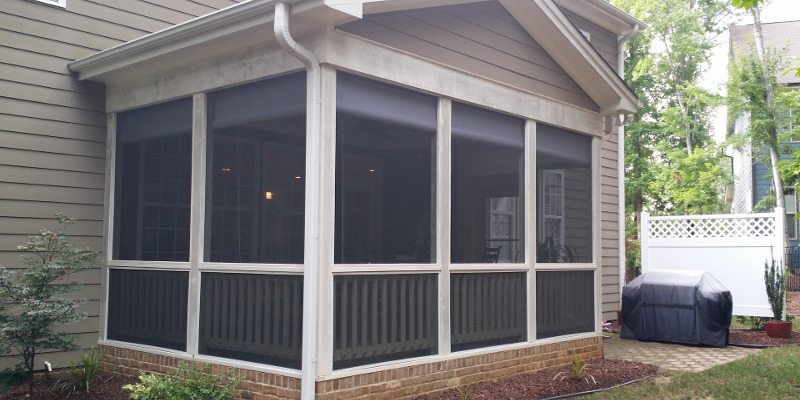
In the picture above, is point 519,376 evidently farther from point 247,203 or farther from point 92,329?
point 92,329

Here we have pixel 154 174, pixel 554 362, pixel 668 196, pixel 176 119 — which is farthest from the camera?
pixel 668 196

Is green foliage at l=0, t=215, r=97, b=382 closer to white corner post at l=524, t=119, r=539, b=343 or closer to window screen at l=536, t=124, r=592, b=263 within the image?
white corner post at l=524, t=119, r=539, b=343

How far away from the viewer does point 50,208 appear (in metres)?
6.95

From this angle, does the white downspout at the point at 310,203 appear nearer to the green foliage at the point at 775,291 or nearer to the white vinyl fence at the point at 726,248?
the green foliage at the point at 775,291

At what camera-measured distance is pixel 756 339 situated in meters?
10.8

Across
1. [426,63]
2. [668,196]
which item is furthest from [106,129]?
[668,196]

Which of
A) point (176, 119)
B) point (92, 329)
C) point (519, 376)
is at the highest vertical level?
point (176, 119)

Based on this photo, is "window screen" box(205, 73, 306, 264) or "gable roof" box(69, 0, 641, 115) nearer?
"gable roof" box(69, 0, 641, 115)

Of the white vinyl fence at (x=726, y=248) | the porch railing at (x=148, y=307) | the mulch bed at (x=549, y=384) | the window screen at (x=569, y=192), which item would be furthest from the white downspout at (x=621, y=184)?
the porch railing at (x=148, y=307)

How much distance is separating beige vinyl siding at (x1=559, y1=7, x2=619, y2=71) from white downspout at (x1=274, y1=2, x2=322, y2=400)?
7749mm

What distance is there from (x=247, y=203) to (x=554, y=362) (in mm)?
3682

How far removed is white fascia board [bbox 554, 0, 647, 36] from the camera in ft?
39.5

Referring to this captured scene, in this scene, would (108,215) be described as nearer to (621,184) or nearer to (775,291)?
(621,184)

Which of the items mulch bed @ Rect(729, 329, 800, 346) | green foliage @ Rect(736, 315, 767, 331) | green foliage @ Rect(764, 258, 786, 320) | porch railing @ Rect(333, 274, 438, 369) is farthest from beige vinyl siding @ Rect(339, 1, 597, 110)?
green foliage @ Rect(736, 315, 767, 331)
